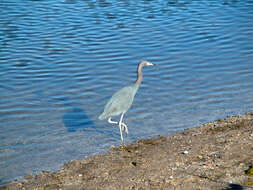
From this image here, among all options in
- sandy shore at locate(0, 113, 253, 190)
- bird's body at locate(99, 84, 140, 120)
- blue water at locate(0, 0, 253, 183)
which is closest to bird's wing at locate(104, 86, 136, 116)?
bird's body at locate(99, 84, 140, 120)

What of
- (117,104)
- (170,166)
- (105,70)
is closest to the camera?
(170,166)

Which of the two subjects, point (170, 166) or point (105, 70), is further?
point (105, 70)

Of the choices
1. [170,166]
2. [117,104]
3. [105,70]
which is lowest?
[105,70]

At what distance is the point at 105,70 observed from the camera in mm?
13477

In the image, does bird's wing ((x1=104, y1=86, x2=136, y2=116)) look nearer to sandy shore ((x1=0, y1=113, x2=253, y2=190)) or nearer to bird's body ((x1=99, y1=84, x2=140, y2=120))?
bird's body ((x1=99, y1=84, x2=140, y2=120))

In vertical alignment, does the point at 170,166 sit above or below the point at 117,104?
below

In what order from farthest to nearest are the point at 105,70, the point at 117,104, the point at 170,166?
the point at 105,70 < the point at 117,104 < the point at 170,166

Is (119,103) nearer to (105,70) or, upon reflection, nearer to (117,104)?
(117,104)

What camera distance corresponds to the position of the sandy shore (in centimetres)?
731

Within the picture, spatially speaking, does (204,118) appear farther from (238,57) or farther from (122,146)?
(238,57)

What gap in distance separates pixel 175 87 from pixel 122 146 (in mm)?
3425

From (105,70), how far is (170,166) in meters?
Result: 5.97

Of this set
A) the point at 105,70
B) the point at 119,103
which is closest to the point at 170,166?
the point at 119,103

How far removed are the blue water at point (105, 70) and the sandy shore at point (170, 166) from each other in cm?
50
